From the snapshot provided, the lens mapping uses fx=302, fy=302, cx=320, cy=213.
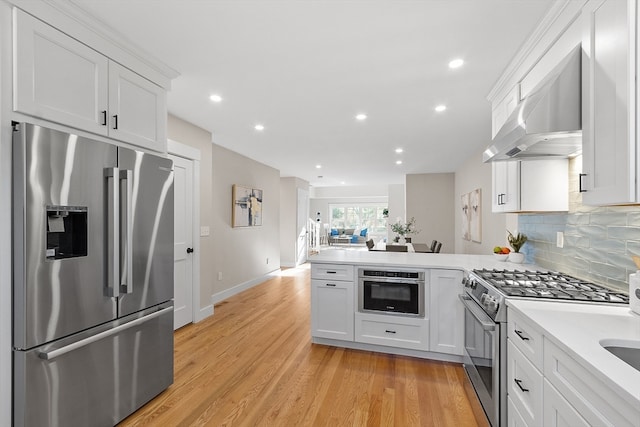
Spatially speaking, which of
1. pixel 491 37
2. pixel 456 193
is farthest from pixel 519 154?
pixel 456 193

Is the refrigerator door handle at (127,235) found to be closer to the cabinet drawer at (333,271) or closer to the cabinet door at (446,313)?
the cabinet drawer at (333,271)

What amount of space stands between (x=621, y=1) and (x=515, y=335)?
1.53m

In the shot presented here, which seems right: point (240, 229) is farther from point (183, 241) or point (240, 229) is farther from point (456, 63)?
point (456, 63)

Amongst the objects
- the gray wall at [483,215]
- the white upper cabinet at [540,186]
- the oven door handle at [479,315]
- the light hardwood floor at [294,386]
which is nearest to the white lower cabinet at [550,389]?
the oven door handle at [479,315]

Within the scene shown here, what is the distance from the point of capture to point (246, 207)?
221 inches

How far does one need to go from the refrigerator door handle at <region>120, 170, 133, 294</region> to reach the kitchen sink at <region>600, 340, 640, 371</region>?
2.37m

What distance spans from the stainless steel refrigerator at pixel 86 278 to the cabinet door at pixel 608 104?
8.12 ft

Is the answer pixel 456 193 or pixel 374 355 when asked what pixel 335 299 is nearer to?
pixel 374 355

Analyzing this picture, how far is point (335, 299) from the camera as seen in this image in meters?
3.09

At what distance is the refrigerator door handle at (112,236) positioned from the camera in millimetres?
1796

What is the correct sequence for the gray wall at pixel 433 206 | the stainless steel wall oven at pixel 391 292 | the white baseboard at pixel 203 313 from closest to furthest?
the stainless steel wall oven at pixel 391 292 < the white baseboard at pixel 203 313 < the gray wall at pixel 433 206

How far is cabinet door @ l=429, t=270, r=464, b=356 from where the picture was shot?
271 cm

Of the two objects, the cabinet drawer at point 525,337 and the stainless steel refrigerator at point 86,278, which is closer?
the cabinet drawer at point 525,337

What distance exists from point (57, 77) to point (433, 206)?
7.63 meters
